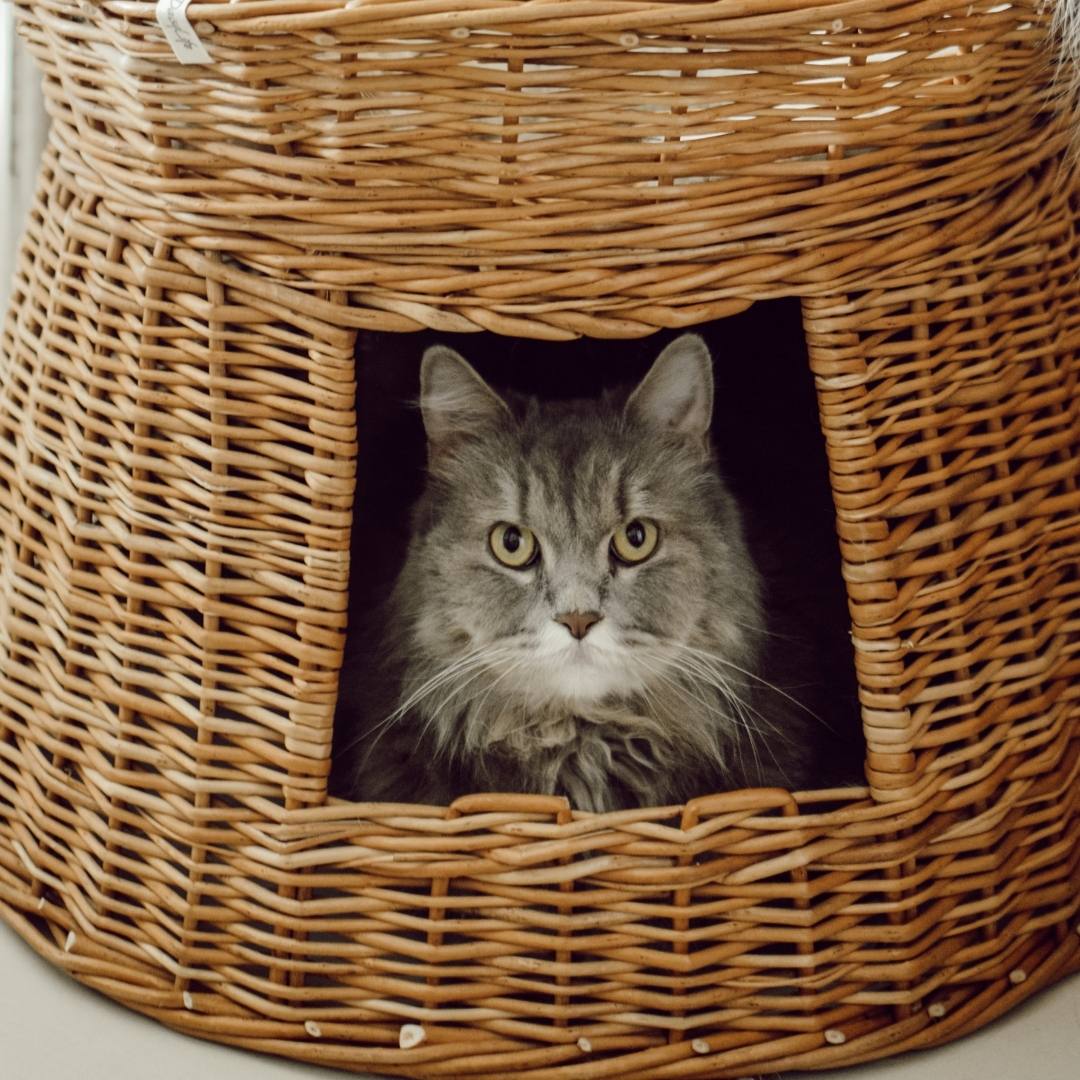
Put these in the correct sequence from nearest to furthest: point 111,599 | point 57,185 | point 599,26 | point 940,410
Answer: point 599,26
point 940,410
point 111,599
point 57,185

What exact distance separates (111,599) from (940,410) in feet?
2.87

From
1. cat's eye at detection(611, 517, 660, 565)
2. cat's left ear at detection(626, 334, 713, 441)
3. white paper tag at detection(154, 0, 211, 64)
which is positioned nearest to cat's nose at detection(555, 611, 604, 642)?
cat's eye at detection(611, 517, 660, 565)

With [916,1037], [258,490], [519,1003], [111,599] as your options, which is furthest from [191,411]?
[916,1037]

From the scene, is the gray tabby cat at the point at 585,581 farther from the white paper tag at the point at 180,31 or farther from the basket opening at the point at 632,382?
the white paper tag at the point at 180,31

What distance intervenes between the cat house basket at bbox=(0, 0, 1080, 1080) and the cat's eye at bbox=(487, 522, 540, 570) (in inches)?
10.3

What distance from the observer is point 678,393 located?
1.55m

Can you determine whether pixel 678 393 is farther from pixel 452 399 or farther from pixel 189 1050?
pixel 189 1050

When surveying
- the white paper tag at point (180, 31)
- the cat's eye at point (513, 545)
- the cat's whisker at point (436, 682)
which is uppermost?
the white paper tag at point (180, 31)

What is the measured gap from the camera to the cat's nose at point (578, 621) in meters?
1.41

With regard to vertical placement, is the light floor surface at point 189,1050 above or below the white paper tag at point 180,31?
below

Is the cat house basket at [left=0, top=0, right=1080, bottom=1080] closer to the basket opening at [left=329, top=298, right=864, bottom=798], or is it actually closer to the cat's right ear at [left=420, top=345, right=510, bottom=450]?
the cat's right ear at [left=420, top=345, right=510, bottom=450]

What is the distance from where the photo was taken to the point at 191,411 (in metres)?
1.35

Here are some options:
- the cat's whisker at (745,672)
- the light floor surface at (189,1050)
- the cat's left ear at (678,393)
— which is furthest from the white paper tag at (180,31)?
the light floor surface at (189,1050)

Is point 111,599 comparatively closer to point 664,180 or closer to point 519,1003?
point 519,1003
